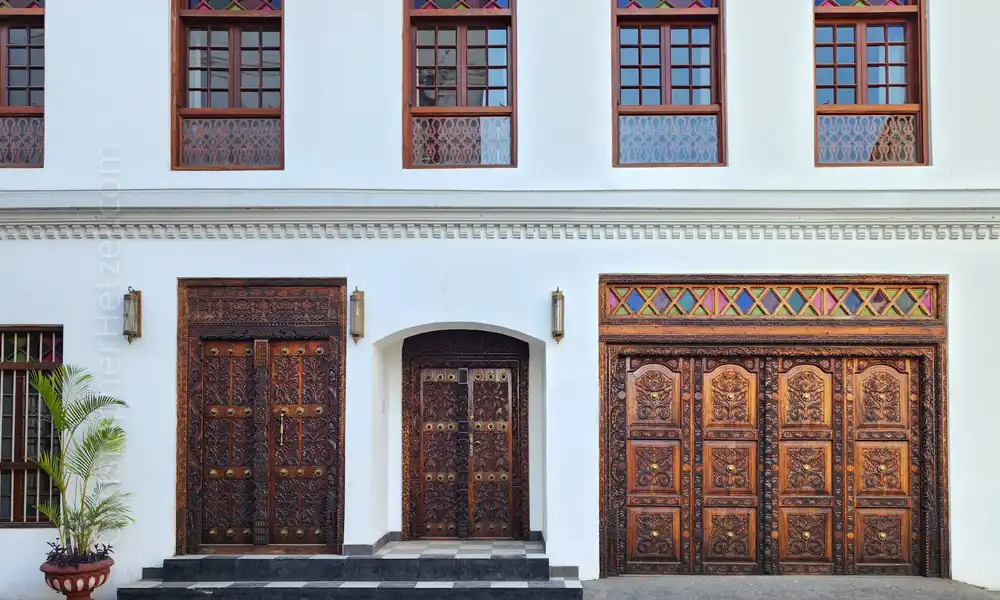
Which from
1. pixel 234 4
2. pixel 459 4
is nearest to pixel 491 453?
pixel 459 4

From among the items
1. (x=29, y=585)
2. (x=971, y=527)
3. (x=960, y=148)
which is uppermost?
(x=960, y=148)

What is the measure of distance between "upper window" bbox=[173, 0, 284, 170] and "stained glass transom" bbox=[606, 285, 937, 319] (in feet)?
13.2

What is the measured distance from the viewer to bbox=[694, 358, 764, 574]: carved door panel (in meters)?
8.50

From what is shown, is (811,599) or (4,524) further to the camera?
(4,524)

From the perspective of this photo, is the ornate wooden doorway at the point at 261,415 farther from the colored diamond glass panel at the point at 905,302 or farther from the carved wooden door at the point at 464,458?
the colored diamond glass panel at the point at 905,302

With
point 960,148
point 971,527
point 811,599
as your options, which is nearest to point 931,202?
point 960,148

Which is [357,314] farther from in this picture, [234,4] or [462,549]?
[234,4]

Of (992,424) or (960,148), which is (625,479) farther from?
(960,148)

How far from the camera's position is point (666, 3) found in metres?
8.67

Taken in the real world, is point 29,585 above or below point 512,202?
below

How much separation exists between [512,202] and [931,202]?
4088mm

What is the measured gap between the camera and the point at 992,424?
8320 mm

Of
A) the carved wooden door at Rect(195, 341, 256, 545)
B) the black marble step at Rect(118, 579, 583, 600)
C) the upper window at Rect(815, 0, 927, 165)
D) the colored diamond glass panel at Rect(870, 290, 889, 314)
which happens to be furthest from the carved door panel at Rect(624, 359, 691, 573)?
the carved wooden door at Rect(195, 341, 256, 545)

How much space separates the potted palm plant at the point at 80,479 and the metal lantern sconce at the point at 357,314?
2403mm
